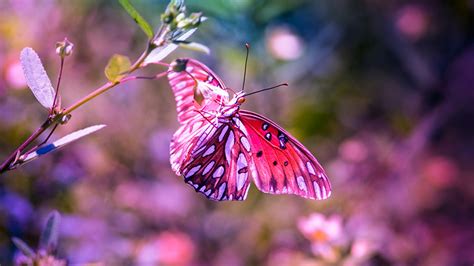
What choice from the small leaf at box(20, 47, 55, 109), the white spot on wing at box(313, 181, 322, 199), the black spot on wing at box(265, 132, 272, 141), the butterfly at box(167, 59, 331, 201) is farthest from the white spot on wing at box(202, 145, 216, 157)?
the small leaf at box(20, 47, 55, 109)

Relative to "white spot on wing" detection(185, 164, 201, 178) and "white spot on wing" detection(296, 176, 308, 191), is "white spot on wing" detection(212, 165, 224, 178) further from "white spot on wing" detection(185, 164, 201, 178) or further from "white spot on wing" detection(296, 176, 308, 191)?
"white spot on wing" detection(296, 176, 308, 191)

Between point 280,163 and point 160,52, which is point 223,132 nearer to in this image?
point 280,163

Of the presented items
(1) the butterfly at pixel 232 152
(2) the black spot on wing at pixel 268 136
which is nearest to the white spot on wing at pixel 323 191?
(1) the butterfly at pixel 232 152

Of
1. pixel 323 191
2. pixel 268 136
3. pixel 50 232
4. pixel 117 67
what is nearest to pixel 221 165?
pixel 268 136

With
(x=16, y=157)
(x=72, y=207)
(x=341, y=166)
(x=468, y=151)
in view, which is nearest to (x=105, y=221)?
A: (x=72, y=207)

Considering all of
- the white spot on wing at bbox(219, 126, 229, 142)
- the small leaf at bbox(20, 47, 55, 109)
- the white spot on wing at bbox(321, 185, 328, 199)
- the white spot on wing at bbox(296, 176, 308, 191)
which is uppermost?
the white spot on wing at bbox(219, 126, 229, 142)
